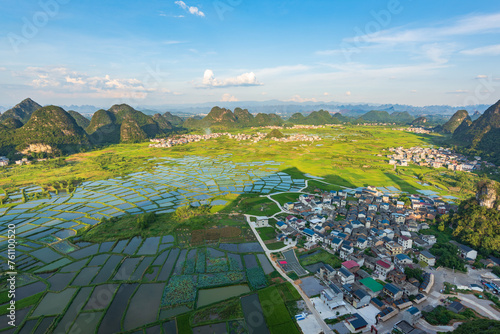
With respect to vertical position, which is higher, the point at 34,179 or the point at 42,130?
the point at 42,130

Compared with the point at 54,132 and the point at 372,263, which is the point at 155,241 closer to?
the point at 372,263

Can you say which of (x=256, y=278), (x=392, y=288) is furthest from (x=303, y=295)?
(x=392, y=288)

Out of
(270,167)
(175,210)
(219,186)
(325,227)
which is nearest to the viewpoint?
(325,227)

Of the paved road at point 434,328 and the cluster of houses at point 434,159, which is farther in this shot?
the cluster of houses at point 434,159

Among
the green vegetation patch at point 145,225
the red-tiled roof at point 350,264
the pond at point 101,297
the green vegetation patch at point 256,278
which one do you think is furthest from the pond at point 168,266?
the red-tiled roof at point 350,264

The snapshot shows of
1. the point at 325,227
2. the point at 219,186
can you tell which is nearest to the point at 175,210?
the point at 219,186

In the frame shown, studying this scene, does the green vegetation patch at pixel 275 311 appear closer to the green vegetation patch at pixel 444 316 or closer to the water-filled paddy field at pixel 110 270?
the water-filled paddy field at pixel 110 270

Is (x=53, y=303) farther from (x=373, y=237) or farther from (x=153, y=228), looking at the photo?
(x=373, y=237)
